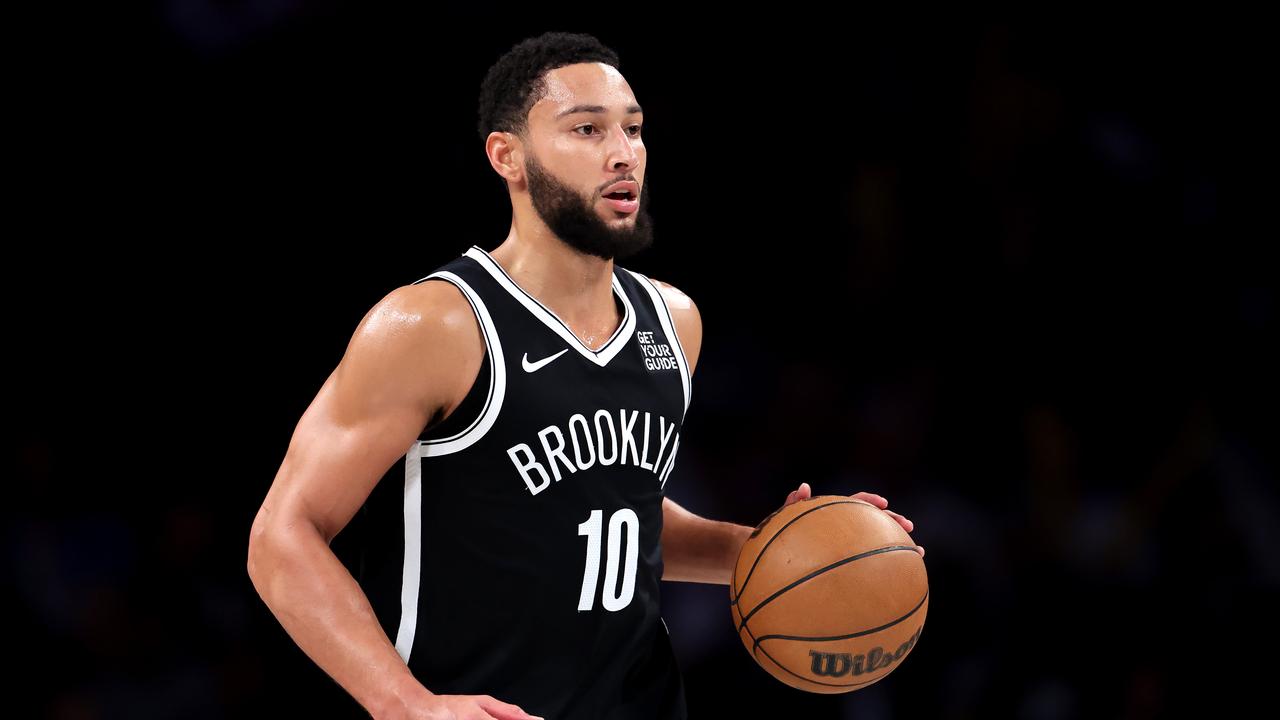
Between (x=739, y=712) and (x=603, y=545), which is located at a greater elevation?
(x=603, y=545)

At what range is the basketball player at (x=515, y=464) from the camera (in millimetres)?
2395

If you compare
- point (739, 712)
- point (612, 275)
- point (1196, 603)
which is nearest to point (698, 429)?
point (739, 712)

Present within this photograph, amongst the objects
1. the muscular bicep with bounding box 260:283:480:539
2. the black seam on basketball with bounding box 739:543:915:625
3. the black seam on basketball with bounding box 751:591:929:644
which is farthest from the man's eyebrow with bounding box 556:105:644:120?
the black seam on basketball with bounding box 751:591:929:644

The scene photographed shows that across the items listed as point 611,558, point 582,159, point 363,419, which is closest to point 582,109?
point 582,159

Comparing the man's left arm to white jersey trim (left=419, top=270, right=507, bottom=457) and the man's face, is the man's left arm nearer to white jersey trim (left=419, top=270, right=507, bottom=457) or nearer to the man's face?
the man's face

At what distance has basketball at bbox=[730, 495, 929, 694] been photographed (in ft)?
8.80

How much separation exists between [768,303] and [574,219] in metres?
3.54

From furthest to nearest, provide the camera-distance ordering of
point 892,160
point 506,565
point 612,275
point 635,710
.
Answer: point 892,160 < point 612,275 < point 635,710 < point 506,565

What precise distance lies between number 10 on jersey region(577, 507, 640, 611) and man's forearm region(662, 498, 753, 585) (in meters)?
0.38

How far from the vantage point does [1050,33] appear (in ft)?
21.5

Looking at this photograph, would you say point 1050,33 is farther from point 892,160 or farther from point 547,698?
point 547,698

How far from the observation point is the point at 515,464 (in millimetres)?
2598

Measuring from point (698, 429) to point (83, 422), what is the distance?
2675 millimetres

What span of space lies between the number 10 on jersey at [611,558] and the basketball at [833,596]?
0.27 metres
